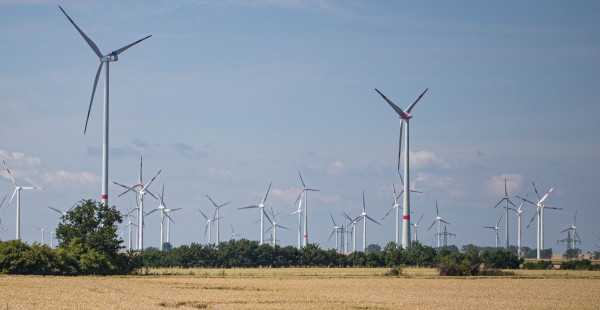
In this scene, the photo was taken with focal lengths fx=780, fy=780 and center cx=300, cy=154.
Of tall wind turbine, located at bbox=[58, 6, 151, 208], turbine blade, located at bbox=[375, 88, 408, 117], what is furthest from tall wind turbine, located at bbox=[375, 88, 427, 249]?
tall wind turbine, located at bbox=[58, 6, 151, 208]

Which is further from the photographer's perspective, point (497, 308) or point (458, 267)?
point (458, 267)

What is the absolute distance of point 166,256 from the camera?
150625 mm

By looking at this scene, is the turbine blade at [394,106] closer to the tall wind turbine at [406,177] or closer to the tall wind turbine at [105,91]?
the tall wind turbine at [406,177]

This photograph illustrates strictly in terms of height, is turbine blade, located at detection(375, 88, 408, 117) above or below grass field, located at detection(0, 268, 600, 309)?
above

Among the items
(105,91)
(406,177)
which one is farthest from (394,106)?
(105,91)

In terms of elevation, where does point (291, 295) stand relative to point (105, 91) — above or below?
below

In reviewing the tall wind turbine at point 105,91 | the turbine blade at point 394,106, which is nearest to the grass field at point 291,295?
the tall wind turbine at point 105,91

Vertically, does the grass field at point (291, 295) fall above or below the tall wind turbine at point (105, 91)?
below

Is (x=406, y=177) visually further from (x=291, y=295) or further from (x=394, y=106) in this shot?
(x=291, y=295)

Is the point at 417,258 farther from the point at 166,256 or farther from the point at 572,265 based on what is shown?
the point at 166,256

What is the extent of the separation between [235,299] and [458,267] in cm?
5279

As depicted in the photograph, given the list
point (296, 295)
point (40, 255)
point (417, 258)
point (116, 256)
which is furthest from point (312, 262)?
point (296, 295)

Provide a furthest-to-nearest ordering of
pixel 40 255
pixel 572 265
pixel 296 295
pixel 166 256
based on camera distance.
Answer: pixel 166 256
pixel 572 265
pixel 40 255
pixel 296 295

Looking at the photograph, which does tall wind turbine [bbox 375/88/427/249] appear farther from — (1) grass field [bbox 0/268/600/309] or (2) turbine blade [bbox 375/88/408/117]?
(1) grass field [bbox 0/268/600/309]
